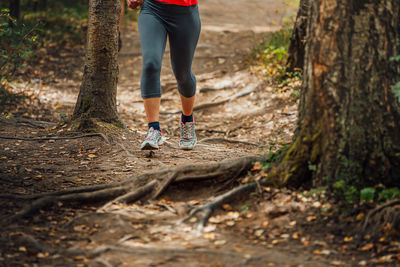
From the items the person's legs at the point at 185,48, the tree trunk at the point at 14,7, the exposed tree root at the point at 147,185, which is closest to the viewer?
the exposed tree root at the point at 147,185

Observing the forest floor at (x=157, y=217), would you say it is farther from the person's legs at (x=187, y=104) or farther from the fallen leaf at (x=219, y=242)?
the person's legs at (x=187, y=104)

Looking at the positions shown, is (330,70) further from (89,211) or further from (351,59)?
(89,211)

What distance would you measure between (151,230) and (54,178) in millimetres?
1461

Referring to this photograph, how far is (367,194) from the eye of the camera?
10.2 feet

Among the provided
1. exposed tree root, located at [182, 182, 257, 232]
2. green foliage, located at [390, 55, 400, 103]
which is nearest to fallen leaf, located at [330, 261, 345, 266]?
exposed tree root, located at [182, 182, 257, 232]

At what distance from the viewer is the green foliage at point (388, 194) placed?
3093 mm

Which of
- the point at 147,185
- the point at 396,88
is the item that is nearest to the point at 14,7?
the point at 147,185

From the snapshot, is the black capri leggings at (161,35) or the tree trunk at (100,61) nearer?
the black capri leggings at (161,35)

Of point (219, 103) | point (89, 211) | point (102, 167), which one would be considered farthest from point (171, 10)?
point (219, 103)

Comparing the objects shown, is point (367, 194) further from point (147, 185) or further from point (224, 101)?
point (224, 101)

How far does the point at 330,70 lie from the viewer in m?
3.17

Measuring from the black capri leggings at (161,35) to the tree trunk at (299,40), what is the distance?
13.5ft

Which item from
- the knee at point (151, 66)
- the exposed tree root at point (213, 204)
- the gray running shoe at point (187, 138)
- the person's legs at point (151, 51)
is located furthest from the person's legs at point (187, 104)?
the exposed tree root at point (213, 204)

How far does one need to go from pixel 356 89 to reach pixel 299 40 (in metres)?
5.53
